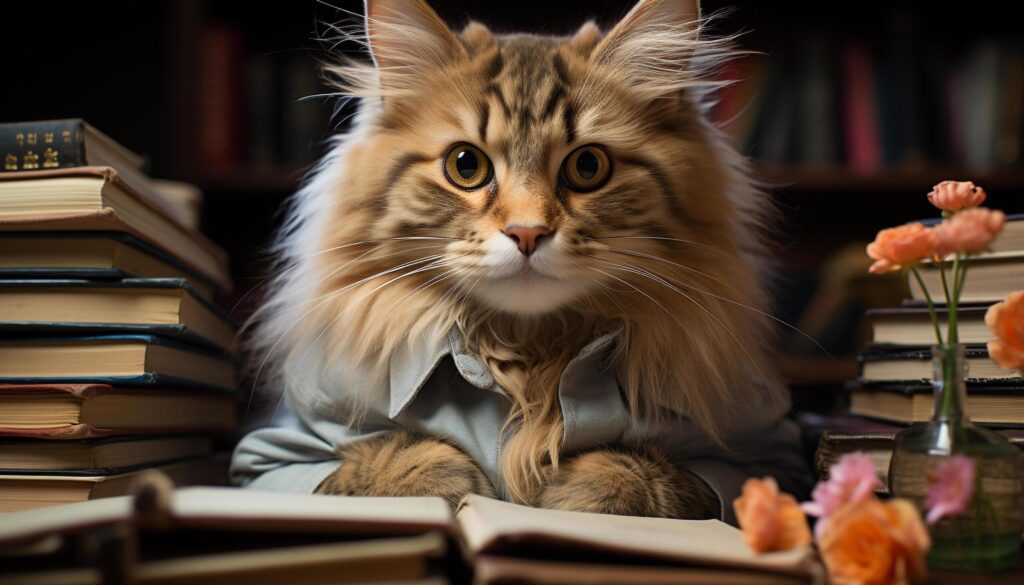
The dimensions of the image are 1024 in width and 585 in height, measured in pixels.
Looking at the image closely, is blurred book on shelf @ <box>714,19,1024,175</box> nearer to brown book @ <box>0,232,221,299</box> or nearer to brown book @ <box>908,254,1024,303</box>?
brown book @ <box>908,254,1024,303</box>

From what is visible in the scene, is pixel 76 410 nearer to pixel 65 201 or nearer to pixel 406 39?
pixel 65 201

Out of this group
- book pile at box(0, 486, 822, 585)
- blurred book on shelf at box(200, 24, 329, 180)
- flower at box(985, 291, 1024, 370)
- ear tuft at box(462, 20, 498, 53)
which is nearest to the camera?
book pile at box(0, 486, 822, 585)

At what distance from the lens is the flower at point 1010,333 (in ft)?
2.78

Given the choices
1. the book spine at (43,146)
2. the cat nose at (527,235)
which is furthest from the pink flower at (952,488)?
the book spine at (43,146)

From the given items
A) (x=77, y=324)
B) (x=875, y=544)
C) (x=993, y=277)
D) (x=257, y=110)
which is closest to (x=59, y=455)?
(x=77, y=324)

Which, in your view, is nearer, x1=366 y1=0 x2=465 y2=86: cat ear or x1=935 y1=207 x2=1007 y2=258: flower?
x1=935 y1=207 x2=1007 y2=258: flower

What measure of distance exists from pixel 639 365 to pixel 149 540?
0.64m

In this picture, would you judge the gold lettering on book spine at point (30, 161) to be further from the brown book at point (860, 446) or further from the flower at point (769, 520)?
the brown book at point (860, 446)

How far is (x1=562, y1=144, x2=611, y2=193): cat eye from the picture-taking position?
1.14m

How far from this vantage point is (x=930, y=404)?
3.48ft

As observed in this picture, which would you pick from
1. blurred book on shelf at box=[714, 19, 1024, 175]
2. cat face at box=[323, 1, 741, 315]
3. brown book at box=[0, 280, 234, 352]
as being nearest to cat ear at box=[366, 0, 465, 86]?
cat face at box=[323, 1, 741, 315]

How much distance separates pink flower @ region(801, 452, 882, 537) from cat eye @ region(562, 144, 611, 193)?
53cm

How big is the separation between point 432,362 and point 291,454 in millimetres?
241

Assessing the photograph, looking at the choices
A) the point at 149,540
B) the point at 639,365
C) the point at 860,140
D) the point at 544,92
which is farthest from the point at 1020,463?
the point at 860,140
